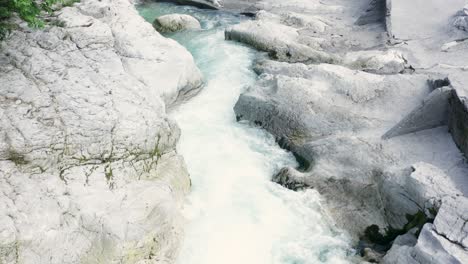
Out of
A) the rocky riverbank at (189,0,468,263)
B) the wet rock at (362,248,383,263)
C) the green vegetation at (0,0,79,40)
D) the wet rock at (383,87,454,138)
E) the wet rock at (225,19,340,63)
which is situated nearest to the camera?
the green vegetation at (0,0,79,40)

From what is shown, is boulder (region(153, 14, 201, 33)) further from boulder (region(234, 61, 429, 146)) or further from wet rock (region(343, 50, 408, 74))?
wet rock (region(343, 50, 408, 74))

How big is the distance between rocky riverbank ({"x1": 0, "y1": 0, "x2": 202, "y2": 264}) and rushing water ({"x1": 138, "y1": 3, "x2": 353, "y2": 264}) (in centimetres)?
75

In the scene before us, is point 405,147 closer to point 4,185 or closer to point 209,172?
point 209,172

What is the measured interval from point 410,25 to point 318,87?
8.46m

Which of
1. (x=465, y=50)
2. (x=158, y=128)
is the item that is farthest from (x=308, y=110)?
(x=465, y=50)

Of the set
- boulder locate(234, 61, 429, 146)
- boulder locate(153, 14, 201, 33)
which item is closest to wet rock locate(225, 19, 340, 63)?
boulder locate(153, 14, 201, 33)

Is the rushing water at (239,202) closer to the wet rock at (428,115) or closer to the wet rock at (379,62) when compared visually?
the wet rock at (428,115)

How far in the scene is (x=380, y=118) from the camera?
42.4 ft

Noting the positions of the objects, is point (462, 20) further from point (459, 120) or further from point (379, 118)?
point (459, 120)

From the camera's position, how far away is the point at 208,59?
18.2 metres

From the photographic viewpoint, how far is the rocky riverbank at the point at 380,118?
9.49m

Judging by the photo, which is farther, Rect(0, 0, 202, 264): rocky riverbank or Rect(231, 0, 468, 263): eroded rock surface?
Rect(231, 0, 468, 263): eroded rock surface

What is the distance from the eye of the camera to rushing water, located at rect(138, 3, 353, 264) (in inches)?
374

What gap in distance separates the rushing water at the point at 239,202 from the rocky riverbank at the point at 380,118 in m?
0.53
